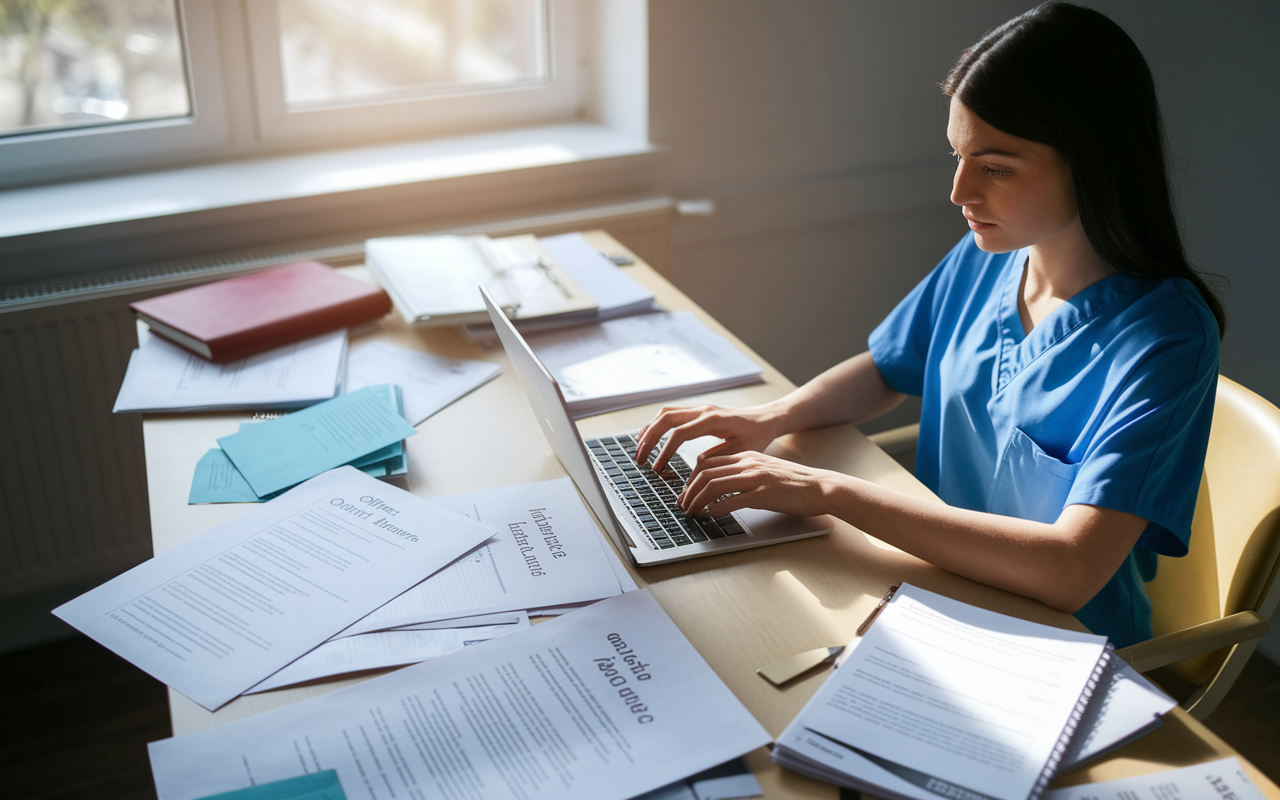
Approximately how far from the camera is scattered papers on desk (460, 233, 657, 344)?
4.75 ft

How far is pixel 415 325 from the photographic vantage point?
140cm

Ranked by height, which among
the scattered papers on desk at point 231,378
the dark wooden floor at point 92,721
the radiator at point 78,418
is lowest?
the dark wooden floor at point 92,721

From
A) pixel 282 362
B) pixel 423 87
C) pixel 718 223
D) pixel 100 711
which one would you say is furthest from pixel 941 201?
pixel 100 711

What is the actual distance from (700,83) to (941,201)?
67 centimetres

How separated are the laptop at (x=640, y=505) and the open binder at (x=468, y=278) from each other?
360 mm

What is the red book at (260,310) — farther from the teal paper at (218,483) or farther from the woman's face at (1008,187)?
the woman's face at (1008,187)

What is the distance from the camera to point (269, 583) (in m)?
0.91

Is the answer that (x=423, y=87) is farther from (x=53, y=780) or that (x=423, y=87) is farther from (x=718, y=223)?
(x=53, y=780)

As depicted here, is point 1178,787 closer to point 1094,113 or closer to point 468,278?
point 1094,113

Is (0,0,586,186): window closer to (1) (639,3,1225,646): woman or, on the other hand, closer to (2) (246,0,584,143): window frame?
(2) (246,0,584,143): window frame

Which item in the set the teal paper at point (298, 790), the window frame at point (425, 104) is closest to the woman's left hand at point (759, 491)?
the teal paper at point (298, 790)

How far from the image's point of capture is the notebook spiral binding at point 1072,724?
67cm

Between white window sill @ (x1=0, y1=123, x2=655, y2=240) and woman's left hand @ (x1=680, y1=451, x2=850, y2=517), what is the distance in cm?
113

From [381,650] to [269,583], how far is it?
0.15 m
